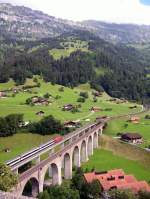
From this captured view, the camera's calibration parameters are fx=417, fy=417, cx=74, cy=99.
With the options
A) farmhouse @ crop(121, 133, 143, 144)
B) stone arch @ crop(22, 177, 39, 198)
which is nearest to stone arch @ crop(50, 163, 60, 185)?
stone arch @ crop(22, 177, 39, 198)

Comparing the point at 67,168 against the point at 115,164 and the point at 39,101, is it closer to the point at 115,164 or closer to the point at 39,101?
the point at 115,164

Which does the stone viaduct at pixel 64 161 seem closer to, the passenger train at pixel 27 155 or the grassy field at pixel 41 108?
the passenger train at pixel 27 155

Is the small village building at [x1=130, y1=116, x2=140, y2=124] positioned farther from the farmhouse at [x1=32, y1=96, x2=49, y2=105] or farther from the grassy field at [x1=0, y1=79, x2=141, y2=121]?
the farmhouse at [x1=32, y1=96, x2=49, y2=105]

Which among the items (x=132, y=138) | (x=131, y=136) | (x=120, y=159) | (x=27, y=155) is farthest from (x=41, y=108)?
(x=27, y=155)

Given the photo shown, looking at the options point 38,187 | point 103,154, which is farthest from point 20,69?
point 38,187

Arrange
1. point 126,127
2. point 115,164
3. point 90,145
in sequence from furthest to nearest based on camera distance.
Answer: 1. point 126,127
2. point 90,145
3. point 115,164

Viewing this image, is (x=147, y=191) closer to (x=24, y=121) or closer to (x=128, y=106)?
(x=24, y=121)

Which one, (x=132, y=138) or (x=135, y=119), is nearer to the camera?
(x=132, y=138)
